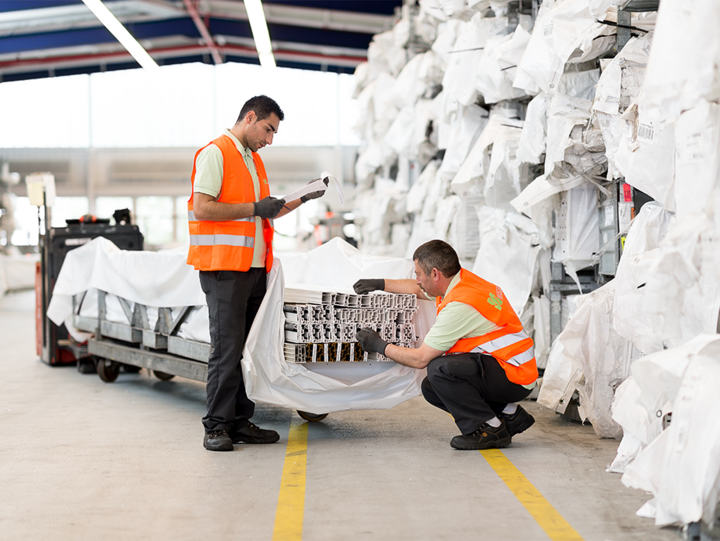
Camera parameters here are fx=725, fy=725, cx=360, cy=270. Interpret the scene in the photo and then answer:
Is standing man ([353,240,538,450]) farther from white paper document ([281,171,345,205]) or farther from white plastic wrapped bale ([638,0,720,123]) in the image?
white plastic wrapped bale ([638,0,720,123])

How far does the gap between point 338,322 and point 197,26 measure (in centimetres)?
1530

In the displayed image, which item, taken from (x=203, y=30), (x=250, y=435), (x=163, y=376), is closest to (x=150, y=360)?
(x=163, y=376)

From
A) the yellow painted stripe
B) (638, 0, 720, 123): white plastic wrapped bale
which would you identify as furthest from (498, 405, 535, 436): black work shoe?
(638, 0, 720, 123): white plastic wrapped bale

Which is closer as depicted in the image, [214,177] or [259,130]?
[214,177]

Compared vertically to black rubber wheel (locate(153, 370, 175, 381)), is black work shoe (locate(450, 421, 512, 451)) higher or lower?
higher

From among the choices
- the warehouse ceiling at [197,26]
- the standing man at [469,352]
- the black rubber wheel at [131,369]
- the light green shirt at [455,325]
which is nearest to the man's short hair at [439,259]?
the standing man at [469,352]

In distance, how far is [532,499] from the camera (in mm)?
2965

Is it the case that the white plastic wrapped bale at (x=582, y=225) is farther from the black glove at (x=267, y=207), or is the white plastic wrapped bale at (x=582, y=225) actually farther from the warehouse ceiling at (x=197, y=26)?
the warehouse ceiling at (x=197, y=26)

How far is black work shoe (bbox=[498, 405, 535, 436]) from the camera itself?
12.9ft

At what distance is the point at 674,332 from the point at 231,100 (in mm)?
21126

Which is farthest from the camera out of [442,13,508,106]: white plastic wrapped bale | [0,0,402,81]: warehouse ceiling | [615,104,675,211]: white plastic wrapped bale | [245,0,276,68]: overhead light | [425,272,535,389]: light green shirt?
[0,0,402,81]: warehouse ceiling

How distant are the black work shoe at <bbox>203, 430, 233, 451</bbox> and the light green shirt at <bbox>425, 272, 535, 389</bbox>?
3.81 ft

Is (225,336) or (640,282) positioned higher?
(640,282)

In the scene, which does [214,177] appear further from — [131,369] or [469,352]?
[131,369]
